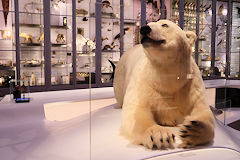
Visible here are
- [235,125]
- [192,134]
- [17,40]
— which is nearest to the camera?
[192,134]

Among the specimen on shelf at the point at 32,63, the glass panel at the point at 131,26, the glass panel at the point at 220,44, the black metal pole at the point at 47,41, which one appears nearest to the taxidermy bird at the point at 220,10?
the glass panel at the point at 220,44

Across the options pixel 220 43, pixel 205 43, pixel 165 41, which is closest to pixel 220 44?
pixel 220 43

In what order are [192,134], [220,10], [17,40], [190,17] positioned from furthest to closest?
[17,40] → [220,10] → [190,17] → [192,134]

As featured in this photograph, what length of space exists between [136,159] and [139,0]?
→ 2.80ft

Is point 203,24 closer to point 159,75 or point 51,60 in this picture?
point 159,75

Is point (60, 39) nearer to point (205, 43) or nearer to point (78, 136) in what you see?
point (78, 136)

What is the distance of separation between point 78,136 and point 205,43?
79 cm

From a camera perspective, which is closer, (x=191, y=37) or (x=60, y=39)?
(x=191, y=37)

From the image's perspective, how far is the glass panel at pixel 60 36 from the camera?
3.94m

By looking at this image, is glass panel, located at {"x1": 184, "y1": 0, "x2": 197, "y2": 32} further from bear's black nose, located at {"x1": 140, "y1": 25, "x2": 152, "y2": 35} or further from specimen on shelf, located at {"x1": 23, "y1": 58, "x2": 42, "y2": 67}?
specimen on shelf, located at {"x1": 23, "y1": 58, "x2": 42, "y2": 67}

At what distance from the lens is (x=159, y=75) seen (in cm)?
Answer: 105

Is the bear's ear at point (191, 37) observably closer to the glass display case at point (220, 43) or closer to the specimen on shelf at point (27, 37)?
the glass display case at point (220, 43)

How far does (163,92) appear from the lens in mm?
1043

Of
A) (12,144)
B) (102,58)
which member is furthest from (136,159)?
(12,144)
